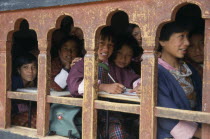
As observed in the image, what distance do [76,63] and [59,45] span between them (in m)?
1.32

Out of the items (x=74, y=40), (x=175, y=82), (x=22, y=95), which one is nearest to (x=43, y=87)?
(x=22, y=95)

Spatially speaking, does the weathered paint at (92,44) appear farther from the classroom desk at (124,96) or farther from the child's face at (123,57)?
the child's face at (123,57)

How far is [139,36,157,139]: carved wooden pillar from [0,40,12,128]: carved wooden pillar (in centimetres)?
157

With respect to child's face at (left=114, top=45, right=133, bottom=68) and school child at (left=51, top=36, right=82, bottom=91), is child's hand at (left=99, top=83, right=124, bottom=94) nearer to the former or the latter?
child's face at (left=114, top=45, right=133, bottom=68)

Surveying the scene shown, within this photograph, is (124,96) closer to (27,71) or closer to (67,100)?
(67,100)

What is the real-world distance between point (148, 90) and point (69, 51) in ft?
6.75

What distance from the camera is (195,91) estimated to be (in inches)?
120

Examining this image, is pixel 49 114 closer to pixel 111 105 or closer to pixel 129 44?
pixel 111 105

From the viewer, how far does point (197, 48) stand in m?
3.68

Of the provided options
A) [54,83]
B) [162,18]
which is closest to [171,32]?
[162,18]

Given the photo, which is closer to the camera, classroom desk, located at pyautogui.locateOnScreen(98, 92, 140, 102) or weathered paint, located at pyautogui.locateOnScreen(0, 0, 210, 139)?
weathered paint, located at pyautogui.locateOnScreen(0, 0, 210, 139)

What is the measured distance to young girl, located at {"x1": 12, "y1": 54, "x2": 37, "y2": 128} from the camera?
12.1ft

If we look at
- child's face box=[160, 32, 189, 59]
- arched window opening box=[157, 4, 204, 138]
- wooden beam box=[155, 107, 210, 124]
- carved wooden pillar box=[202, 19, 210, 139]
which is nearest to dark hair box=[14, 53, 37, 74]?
arched window opening box=[157, 4, 204, 138]

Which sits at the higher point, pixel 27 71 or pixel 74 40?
pixel 74 40
